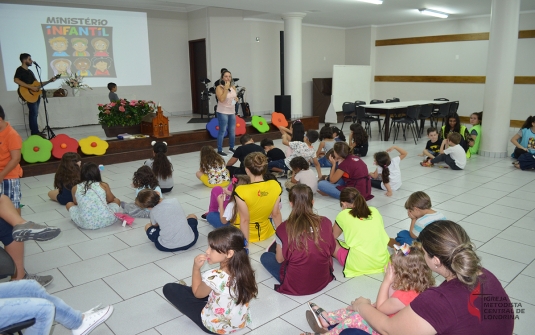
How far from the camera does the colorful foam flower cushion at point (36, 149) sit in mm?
6508

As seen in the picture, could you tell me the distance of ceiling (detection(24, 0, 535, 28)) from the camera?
8.86 metres

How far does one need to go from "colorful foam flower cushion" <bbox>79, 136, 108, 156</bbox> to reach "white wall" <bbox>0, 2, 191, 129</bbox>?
151 inches

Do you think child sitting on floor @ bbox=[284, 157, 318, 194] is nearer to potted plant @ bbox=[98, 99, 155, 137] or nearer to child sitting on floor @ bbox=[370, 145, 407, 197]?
child sitting on floor @ bbox=[370, 145, 407, 197]

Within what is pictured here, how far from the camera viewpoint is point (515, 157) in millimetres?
7020

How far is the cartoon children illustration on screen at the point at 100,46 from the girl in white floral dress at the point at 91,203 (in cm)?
691

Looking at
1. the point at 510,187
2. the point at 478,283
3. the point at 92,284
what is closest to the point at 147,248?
the point at 92,284

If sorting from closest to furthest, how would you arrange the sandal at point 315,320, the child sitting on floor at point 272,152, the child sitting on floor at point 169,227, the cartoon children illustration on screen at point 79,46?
the sandal at point 315,320 < the child sitting on floor at point 169,227 < the child sitting on floor at point 272,152 < the cartoon children illustration on screen at point 79,46

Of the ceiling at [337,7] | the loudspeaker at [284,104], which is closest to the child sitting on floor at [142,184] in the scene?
the ceiling at [337,7]

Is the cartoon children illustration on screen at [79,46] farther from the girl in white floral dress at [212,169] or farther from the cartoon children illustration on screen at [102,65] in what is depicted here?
the girl in white floral dress at [212,169]

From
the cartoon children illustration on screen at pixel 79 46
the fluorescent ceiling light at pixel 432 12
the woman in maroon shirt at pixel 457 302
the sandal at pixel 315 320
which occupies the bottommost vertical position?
the sandal at pixel 315 320

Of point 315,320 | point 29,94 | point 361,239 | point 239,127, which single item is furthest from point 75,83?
point 315,320

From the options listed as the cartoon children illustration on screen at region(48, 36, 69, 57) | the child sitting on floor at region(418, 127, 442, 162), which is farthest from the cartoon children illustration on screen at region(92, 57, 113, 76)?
the child sitting on floor at region(418, 127, 442, 162)

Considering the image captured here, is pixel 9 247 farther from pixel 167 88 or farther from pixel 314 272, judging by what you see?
pixel 167 88

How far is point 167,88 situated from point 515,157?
8.85 metres
